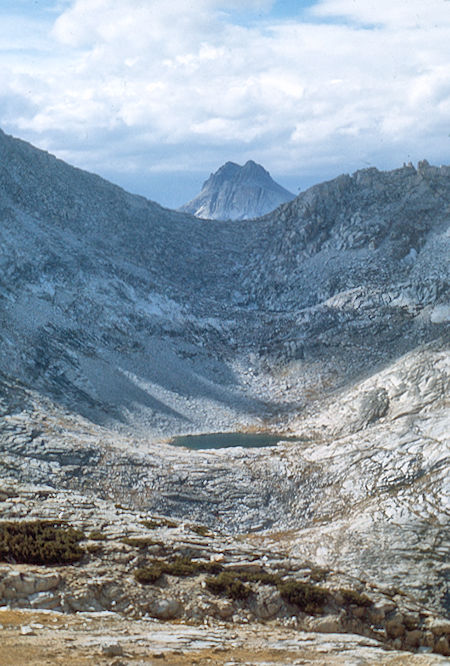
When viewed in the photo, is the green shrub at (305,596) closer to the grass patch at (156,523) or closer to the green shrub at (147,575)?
the green shrub at (147,575)

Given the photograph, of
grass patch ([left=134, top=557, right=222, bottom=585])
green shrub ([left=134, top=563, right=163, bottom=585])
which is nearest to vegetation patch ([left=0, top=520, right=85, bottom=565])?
green shrub ([left=134, top=563, right=163, bottom=585])

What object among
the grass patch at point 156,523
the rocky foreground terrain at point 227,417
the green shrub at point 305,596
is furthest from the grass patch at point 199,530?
the green shrub at point 305,596

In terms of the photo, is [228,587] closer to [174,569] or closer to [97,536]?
[174,569]

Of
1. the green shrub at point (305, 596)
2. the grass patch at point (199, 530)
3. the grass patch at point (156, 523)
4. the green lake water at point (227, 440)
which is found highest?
the green shrub at point (305, 596)

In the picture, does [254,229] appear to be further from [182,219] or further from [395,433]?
[395,433]

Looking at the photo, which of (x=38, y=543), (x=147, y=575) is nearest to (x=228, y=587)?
(x=147, y=575)

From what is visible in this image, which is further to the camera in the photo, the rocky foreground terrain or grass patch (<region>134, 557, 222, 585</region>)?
grass patch (<region>134, 557, 222, 585</region>)

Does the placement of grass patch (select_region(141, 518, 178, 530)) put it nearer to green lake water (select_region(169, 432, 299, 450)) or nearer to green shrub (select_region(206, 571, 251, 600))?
green shrub (select_region(206, 571, 251, 600))
